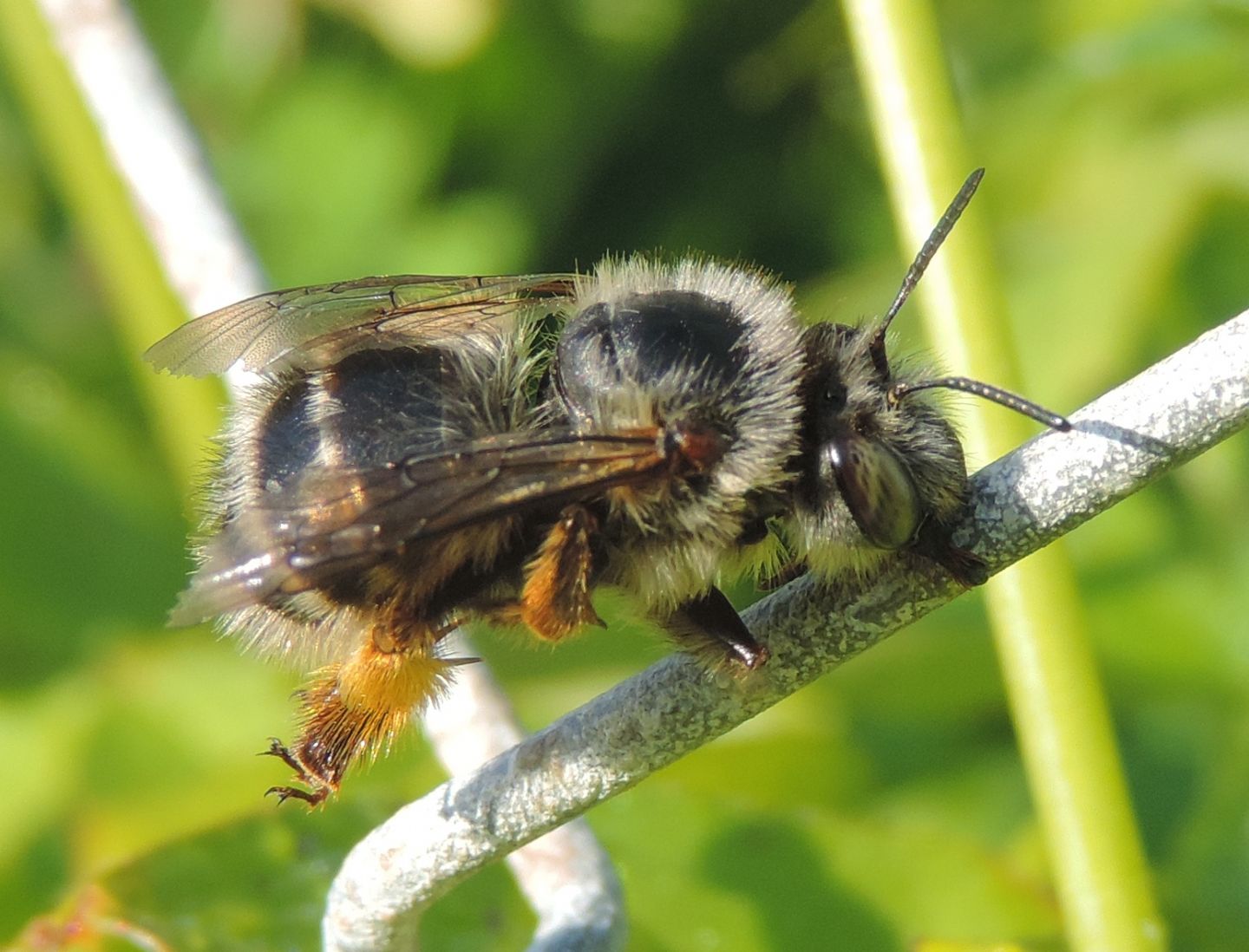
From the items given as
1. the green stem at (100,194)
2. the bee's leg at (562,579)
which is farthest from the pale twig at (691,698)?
the green stem at (100,194)

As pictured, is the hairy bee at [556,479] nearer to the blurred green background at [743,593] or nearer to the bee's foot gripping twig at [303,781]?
the bee's foot gripping twig at [303,781]

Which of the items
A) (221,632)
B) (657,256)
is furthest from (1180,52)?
(221,632)

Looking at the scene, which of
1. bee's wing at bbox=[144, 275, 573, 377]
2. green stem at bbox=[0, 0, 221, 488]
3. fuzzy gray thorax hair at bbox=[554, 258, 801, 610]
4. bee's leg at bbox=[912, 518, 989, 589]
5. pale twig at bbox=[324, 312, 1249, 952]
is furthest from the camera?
green stem at bbox=[0, 0, 221, 488]

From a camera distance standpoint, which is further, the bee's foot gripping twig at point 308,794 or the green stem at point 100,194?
the green stem at point 100,194

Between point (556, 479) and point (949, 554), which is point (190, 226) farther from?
point (949, 554)

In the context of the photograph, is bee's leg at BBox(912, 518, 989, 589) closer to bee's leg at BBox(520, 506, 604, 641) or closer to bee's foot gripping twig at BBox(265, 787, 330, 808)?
bee's leg at BBox(520, 506, 604, 641)

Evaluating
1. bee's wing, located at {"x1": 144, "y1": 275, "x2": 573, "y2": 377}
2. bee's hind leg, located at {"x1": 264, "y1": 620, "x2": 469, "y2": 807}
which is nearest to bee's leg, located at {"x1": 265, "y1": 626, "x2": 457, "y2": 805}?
bee's hind leg, located at {"x1": 264, "y1": 620, "x2": 469, "y2": 807}

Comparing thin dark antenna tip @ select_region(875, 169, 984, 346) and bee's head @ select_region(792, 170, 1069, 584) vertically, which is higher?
thin dark antenna tip @ select_region(875, 169, 984, 346)

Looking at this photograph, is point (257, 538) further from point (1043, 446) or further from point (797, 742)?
point (797, 742)
